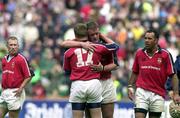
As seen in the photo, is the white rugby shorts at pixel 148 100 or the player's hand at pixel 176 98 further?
the white rugby shorts at pixel 148 100

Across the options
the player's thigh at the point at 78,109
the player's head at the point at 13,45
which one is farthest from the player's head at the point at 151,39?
the player's head at the point at 13,45

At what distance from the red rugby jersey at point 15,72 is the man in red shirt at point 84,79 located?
112cm

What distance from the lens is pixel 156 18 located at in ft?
93.0

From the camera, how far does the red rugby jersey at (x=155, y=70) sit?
15648 mm

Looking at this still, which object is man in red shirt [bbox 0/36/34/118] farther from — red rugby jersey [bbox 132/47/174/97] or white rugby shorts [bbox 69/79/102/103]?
red rugby jersey [bbox 132/47/174/97]

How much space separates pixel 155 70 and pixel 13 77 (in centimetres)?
279

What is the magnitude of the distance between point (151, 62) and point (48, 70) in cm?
1023

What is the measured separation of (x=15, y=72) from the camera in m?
16.5

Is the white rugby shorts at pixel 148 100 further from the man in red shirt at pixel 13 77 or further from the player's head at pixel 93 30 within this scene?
the man in red shirt at pixel 13 77

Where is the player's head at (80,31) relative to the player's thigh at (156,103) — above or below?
above

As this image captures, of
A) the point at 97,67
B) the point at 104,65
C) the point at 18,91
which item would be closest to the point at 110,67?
the point at 104,65

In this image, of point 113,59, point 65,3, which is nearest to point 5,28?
point 65,3

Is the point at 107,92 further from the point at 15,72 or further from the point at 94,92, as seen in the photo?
the point at 15,72

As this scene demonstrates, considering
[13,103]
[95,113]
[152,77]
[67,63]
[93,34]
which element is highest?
[93,34]
